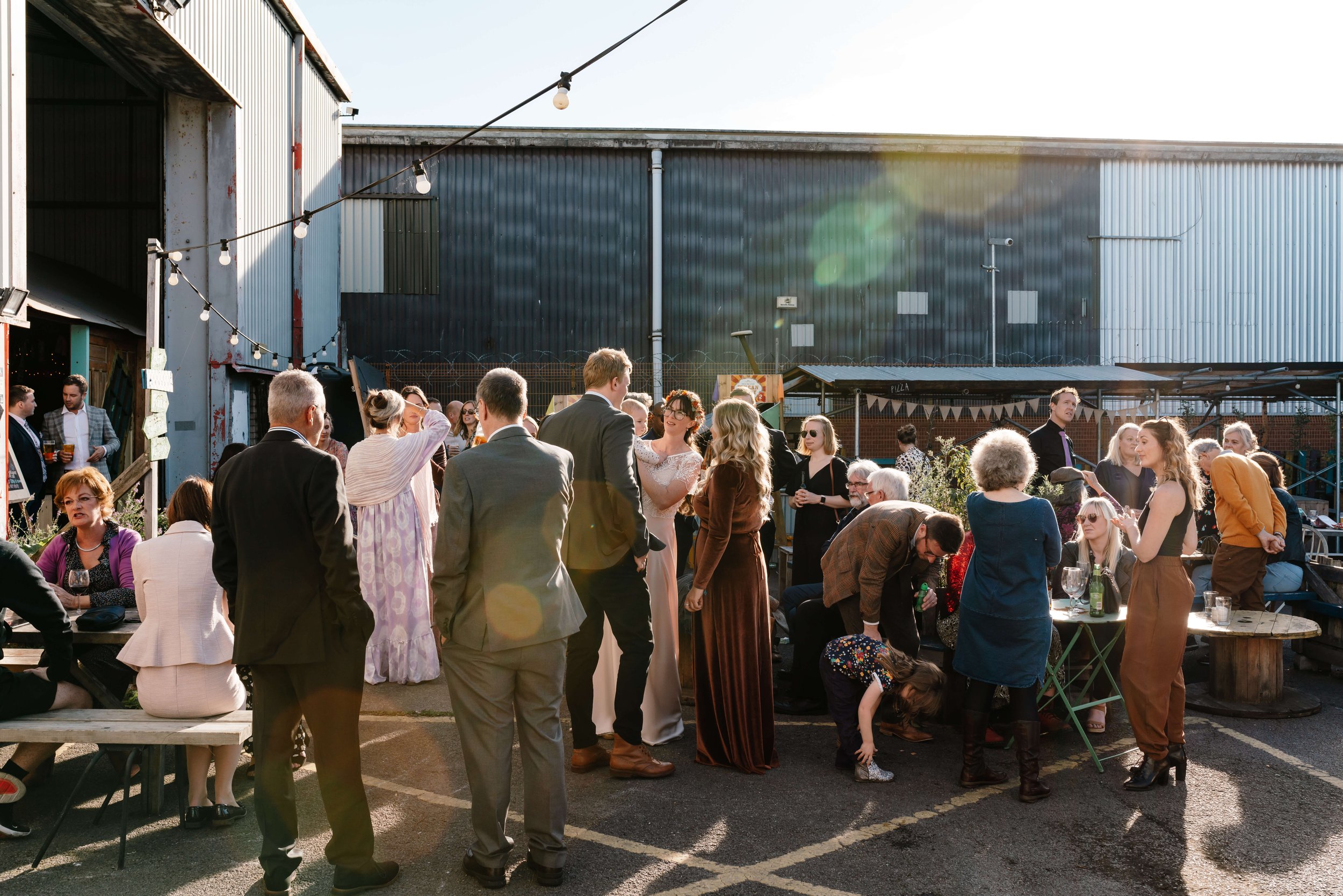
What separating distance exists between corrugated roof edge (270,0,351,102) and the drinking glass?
426 inches

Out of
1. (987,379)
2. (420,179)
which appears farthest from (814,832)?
(987,379)

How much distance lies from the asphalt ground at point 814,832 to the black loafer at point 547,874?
0.24ft

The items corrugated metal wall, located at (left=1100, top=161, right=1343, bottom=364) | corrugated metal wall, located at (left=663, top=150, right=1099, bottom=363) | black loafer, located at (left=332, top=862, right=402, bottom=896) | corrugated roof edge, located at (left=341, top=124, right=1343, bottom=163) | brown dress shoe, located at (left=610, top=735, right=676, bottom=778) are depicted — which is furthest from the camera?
corrugated metal wall, located at (left=1100, top=161, right=1343, bottom=364)

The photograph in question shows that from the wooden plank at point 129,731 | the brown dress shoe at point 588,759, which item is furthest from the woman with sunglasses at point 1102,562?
the wooden plank at point 129,731

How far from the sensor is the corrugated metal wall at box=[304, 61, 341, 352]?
1523 centimetres

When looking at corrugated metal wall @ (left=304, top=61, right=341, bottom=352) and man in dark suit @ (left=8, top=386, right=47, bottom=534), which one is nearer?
man in dark suit @ (left=8, top=386, right=47, bottom=534)

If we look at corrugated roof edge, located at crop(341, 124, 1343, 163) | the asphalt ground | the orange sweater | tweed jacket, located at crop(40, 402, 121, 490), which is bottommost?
the asphalt ground

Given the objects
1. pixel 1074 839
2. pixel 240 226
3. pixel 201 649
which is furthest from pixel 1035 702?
pixel 240 226

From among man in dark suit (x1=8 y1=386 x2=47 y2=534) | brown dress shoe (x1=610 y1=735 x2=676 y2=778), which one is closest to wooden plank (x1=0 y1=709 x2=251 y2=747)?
brown dress shoe (x1=610 y1=735 x2=676 y2=778)

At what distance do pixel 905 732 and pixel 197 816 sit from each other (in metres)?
3.79

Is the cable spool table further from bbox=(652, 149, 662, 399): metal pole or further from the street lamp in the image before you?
the street lamp

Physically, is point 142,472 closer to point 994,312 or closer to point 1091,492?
point 1091,492

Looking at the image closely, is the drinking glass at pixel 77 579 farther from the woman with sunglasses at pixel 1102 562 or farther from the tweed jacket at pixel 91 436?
the woman with sunglasses at pixel 1102 562

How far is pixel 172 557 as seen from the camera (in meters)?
3.93
